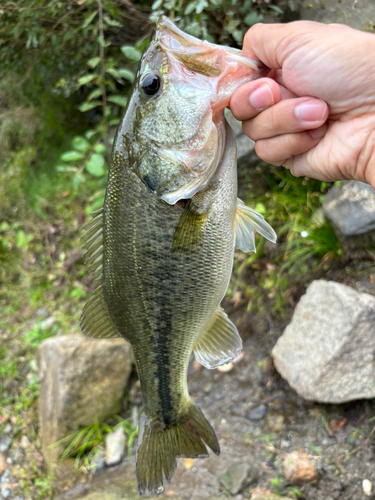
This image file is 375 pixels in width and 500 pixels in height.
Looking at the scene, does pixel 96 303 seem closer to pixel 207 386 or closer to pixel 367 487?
pixel 207 386

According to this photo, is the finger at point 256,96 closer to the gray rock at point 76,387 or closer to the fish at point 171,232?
the fish at point 171,232

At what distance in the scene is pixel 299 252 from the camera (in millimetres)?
2957

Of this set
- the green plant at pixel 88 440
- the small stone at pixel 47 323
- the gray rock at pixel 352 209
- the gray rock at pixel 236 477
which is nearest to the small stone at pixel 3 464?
the green plant at pixel 88 440

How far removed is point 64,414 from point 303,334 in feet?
7.12

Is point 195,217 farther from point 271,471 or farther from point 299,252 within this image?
point 271,471

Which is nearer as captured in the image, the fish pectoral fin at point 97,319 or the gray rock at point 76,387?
the fish pectoral fin at point 97,319

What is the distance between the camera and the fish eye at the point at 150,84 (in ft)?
4.70

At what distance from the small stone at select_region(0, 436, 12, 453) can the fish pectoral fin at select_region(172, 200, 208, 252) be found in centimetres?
336

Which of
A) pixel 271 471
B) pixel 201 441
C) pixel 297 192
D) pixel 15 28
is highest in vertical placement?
pixel 15 28

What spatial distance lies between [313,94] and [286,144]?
0.77 ft

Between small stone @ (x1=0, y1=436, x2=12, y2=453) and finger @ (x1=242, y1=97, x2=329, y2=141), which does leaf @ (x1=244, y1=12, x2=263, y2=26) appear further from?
small stone @ (x1=0, y1=436, x2=12, y2=453)

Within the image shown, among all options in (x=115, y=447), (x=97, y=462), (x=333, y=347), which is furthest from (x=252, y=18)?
(x=97, y=462)

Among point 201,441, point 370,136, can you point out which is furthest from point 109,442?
point 370,136

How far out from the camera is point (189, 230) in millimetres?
1562
